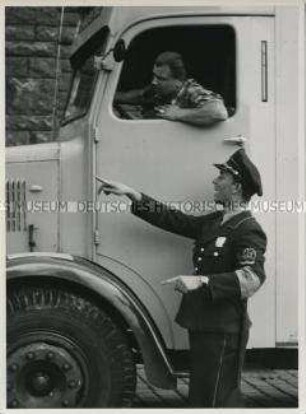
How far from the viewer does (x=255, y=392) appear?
4965 millimetres

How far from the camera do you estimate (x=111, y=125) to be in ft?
13.8

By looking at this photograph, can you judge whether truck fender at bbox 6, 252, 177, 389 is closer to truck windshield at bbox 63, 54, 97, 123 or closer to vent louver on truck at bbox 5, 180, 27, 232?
vent louver on truck at bbox 5, 180, 27, 232

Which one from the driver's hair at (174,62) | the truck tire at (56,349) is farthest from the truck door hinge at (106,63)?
the truck tire at (56,349)

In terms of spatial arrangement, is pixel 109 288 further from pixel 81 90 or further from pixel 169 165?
pixel 81 90

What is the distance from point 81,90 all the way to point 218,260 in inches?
49.8

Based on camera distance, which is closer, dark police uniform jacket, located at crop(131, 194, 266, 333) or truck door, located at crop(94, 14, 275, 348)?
dark police uniform jacket, located at crop(131, 194, 266, 333)

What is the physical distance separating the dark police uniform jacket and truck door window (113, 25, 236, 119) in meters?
0.51

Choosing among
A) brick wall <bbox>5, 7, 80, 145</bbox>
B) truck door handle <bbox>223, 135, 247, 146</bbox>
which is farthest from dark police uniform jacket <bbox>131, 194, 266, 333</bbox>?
brick wall <bbox>5, 7, 80, 145</bbox>

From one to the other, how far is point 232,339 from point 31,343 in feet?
3.17

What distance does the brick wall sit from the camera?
23.7 feet

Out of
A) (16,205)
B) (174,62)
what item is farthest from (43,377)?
(174,62)

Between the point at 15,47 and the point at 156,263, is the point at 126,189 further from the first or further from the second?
the point at 15,47
